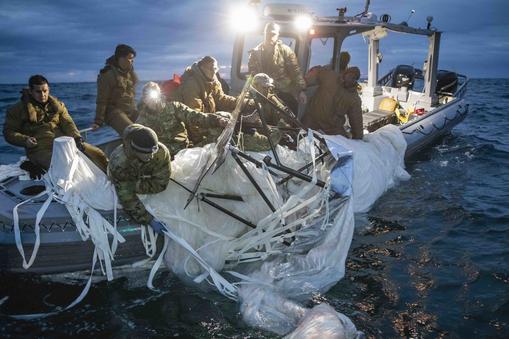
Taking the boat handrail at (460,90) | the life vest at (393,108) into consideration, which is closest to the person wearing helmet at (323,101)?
the life vest at (393,108)

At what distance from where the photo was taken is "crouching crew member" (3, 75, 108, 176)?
4.94 meters

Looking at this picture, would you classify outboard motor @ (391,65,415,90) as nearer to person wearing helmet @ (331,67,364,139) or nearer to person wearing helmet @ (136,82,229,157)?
person wearing helmet @ (331,67,364,139)

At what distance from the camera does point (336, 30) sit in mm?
8422

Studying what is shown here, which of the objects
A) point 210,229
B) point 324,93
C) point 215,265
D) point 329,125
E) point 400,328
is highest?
point 324,93

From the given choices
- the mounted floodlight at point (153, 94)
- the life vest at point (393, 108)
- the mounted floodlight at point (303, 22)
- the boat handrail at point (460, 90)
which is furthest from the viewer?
the boat handrail at point (460, 90)

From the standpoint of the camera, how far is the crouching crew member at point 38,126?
16.2ft

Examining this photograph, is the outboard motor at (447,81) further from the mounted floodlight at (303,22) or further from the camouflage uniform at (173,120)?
the camouflage uniform at (173,120)

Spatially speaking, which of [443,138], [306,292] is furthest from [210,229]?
[443,138]

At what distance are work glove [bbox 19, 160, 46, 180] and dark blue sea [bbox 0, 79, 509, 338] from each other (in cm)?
133

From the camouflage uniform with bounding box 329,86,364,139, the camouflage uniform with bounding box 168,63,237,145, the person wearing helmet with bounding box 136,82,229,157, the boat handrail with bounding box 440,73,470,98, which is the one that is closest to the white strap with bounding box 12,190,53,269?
the person wearing helmet with bounding box 136,82,229,157

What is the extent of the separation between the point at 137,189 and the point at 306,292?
86.8 inches

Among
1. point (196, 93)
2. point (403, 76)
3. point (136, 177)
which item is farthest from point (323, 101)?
point (403, 76)

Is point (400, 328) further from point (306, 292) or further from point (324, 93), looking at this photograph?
point (324, 93)

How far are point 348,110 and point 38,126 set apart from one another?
487 centimetres
